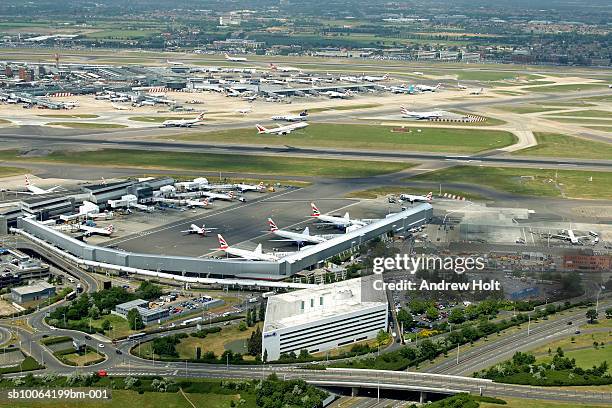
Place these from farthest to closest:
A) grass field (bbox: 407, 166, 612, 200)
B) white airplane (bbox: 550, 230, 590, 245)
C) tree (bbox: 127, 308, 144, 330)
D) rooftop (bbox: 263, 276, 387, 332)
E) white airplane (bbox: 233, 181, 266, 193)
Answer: grass field (bbox: 407, 166, 612, 200) → white airplane (bbox: 233, 181, 266, 193) → white airplane (bbox: 550, 230, 590, 245) → tree (bbox: 127, 308, 144, 330) → rooftop (bbox: 263, 276, 387, 332)

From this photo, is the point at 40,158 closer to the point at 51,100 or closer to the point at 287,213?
the point at 287,213

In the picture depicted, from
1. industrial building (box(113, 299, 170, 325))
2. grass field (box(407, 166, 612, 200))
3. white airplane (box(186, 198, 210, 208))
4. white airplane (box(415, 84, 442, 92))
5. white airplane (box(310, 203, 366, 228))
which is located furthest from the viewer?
white airplane (box(415, 84, 442, 92))

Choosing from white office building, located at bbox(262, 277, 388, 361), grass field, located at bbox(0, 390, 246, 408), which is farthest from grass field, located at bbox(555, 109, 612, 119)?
grass field, located at bbox(0, 390, 246, 408)

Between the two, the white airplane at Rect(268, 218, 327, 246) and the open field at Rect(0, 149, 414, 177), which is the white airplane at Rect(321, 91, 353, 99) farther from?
the white airplane at Rect(268, 218, 327, 246)

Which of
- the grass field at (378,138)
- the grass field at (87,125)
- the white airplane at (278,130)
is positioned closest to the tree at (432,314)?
the grass field at (378,138)

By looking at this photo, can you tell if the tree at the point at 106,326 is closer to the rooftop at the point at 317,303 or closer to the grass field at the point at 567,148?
the rooftop at the point at 317,303

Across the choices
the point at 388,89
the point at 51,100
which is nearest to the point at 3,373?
the point at 51,100
